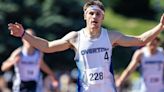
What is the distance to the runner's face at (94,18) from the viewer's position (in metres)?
10.0

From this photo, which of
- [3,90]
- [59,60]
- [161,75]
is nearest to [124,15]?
[59,60]

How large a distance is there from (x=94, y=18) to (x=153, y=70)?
16.5ft

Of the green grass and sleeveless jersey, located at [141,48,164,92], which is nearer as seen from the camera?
sleeveless jersey, located at [141,48,164,92]

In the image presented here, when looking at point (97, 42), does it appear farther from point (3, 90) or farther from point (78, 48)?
point (3, 90)

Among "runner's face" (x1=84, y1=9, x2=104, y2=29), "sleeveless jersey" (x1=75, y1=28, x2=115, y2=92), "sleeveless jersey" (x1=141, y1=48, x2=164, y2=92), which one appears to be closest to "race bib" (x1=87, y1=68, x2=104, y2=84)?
"sleeveless jersey" (x1=75, y1=28, x2=115, y2=92)

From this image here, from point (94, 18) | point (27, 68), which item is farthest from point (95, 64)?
point (27, 68)

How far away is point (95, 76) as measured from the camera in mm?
10047

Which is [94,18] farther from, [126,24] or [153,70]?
[126,24]

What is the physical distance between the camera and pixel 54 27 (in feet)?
98.7

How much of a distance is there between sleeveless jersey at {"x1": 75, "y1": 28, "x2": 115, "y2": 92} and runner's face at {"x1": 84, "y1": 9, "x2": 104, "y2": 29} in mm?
191

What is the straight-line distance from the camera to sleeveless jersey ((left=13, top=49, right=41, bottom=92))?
14.9 meters

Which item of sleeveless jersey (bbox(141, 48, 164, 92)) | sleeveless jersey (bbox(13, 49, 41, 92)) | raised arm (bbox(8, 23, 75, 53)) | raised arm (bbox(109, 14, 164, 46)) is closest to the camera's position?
raised arm (bbox(8, 23, 75, 53))

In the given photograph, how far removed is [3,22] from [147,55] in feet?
49.0

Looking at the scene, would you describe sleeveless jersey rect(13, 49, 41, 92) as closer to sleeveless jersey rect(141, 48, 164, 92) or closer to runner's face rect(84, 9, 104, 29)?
sleeveless jersey rect(141, 48, 164, 92)
